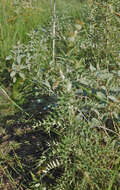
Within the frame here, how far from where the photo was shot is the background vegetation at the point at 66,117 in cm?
137

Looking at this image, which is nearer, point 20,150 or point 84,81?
point 84,81

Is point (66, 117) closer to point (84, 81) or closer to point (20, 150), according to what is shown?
point (84, 81)

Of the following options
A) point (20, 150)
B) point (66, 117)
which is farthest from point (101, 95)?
point (20, 150)

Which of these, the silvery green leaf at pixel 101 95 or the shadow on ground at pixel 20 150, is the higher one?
the silvery green leaf at pixel 101 95

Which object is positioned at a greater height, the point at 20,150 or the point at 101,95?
the point at 101,95

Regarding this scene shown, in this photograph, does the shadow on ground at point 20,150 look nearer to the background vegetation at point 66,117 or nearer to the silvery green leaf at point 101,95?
the background vegetation at point 66,117

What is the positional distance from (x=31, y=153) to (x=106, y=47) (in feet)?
3.09

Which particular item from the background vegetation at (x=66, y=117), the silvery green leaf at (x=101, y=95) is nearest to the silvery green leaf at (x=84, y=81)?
the background vegetation at (x=66, y=117)

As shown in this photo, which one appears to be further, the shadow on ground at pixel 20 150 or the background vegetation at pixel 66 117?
the shadow on ground at pixel 20 150

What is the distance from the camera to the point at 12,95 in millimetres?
2439

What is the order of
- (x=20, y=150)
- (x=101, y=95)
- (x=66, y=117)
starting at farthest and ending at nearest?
(x=20, y=150) → (x=101, y=95) → (x=66, y=117)

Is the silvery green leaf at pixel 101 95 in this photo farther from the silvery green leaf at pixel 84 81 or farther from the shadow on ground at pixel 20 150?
the shadow on ground at pixel 20 150

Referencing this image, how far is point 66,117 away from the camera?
4.63 feet

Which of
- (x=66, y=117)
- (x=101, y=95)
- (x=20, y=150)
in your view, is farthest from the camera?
(x=20, y=150)
